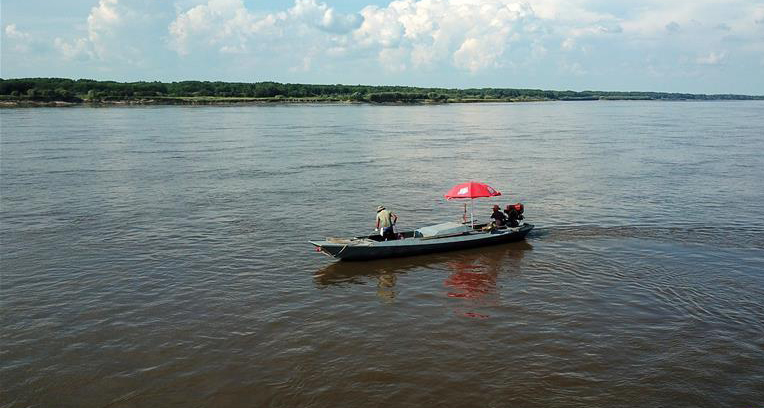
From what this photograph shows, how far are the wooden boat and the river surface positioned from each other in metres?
0.45

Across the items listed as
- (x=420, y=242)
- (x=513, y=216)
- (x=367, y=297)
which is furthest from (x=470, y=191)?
(x=367, y=297)

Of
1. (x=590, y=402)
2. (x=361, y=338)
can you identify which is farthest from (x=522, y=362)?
(x=361, y=338)

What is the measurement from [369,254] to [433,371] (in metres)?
8.82

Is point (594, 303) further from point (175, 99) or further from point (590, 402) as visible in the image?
point (175, 99)

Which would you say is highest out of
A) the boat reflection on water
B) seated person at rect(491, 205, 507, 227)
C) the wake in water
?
seated person at rect(491, 205, 507, 227)

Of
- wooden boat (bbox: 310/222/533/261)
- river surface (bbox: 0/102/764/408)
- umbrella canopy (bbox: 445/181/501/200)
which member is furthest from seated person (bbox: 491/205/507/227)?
umbrella canopy (bbox: 445/181/501/200)

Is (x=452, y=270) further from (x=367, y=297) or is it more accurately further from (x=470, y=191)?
(x=367, y=297)

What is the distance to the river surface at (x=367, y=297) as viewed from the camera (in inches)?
529

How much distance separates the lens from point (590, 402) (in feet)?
41.8

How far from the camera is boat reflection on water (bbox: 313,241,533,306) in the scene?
19656 mm

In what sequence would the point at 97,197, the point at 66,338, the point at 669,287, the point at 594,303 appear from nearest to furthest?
the point at 66,338
the point at 594,303
the point at 669,287
the point at 97,197

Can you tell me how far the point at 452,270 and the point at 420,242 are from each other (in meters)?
1.80

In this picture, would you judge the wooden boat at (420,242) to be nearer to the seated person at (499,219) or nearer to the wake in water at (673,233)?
the seated person at (499,219)

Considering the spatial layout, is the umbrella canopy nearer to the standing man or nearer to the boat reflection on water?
the boat reflection on water
